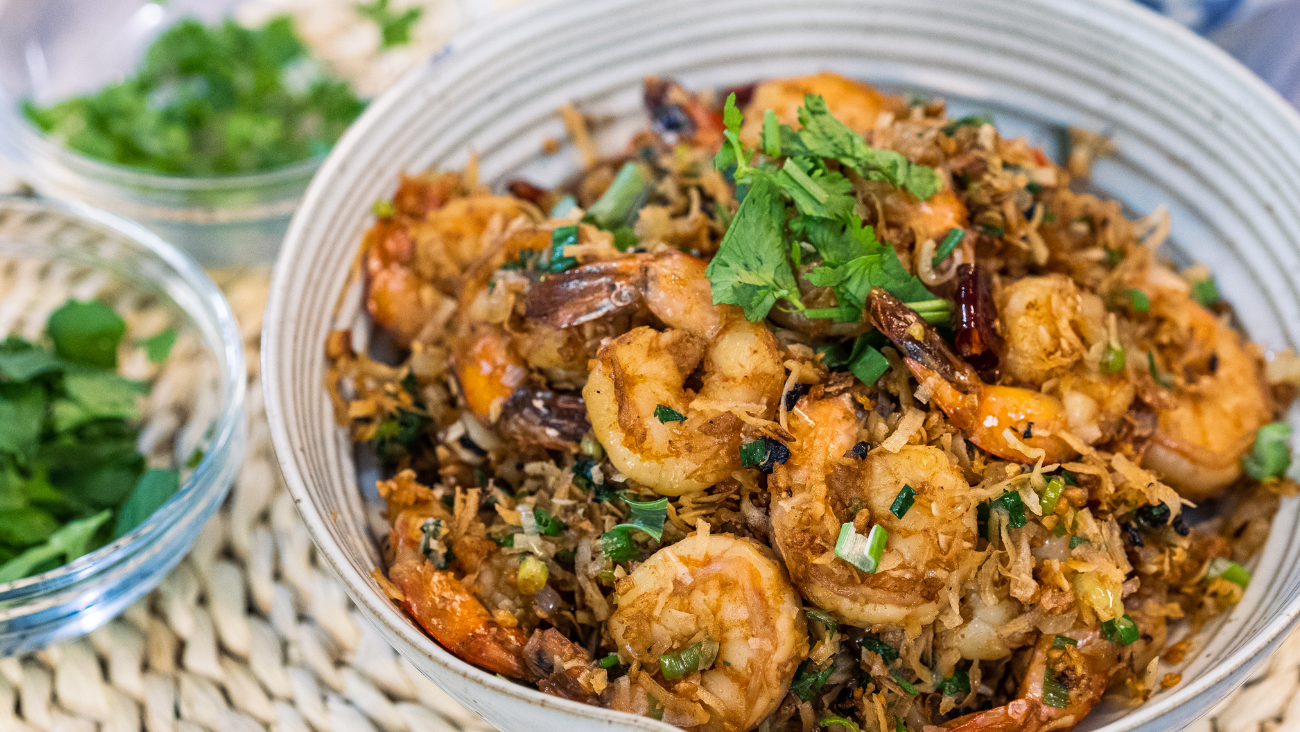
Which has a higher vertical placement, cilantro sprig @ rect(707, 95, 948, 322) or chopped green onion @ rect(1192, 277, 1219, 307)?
chopped green onion @ rect(1192, 277, 1219, 307)

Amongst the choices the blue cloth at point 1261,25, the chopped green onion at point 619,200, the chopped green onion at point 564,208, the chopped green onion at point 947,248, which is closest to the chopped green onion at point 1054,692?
the chopped green onion at point 947,248

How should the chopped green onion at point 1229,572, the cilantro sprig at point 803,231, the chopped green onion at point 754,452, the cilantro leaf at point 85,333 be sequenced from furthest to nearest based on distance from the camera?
the cilantro leaf at point 85,333 < the chopped green onion at point 1229,572 < the cilantro sprig at point 803,231 < the chopped green onion at point 754,452

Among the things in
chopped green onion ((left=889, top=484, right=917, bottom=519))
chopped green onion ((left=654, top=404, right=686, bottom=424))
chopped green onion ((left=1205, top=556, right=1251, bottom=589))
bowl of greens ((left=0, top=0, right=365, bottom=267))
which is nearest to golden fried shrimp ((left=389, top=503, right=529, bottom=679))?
chopped green onion ((left=654, top=404, right=686, bottom=424))

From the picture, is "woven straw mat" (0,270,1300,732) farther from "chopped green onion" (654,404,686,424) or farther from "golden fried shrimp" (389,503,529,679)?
"chopped green onion" (654,404,686,424)

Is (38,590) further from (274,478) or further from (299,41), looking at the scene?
(299,41)

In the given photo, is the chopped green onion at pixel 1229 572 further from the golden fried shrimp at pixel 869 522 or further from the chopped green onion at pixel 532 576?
the chopped green onion at pixel 532 576
